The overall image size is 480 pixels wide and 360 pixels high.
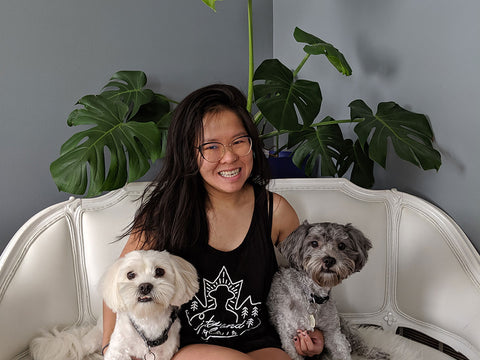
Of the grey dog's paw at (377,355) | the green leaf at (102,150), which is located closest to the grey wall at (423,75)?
the grey dog's paw at (377,355)

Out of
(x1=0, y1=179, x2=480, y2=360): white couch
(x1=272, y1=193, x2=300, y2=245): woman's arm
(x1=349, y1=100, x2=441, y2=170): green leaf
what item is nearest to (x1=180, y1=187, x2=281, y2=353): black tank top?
(x1=272, y1=193, x2=300, y2=245): woman's arm

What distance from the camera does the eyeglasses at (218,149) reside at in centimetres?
132

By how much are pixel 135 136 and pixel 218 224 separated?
534 mm

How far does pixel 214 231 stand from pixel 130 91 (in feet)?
2.99

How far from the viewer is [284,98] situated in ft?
5.34

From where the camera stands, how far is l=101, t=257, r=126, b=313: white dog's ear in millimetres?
1115

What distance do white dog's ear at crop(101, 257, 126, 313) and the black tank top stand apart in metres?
0.29

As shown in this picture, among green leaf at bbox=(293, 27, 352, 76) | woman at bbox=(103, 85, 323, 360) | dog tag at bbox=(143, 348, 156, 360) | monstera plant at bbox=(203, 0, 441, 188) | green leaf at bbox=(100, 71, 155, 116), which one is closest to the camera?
dog tag at bbox=(143, 348, 156, 360)

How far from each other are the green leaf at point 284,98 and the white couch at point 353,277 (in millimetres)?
349

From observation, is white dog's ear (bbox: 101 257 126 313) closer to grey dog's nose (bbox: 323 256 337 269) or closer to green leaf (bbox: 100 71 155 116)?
grey dog's nose (bbox: 323 256 337 269)

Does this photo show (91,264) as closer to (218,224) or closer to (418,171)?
(218,224)

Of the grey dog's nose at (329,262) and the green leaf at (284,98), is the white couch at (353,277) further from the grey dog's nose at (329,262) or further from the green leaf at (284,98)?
the grey dog's nose at (329,262)

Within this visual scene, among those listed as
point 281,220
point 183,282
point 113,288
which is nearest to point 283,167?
point 281,220

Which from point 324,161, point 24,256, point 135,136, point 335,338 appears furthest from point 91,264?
point 324,161
